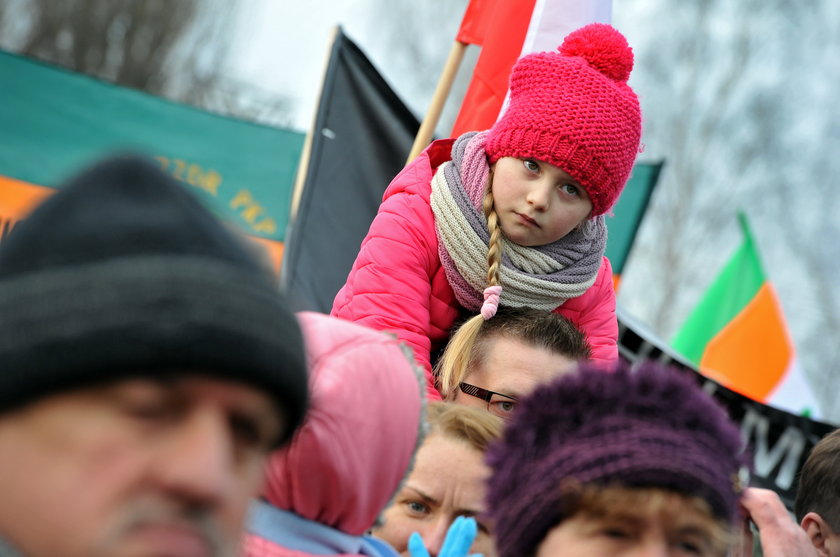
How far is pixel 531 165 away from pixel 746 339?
14.5ft

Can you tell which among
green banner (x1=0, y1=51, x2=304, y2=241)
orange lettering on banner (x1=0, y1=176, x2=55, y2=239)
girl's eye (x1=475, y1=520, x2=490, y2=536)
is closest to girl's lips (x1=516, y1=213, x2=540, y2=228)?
girl's eye (x1=475, y1=520, x2=490, y2=536)

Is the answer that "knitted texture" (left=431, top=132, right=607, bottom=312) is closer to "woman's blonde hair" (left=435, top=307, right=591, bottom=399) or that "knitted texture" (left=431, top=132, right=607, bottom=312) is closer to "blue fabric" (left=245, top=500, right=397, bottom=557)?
"woman's blonde hair" (left=435, top=307, right=591, bottom=399)

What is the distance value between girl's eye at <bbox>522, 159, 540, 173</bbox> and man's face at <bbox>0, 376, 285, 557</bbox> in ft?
7.41

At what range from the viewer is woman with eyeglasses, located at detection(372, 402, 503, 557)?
248 cm

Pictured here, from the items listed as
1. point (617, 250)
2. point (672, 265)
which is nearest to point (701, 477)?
point (617, 250)

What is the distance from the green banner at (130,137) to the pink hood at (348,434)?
16.2ft

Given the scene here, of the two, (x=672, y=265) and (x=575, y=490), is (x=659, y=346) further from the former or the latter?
(x=672, y=265)

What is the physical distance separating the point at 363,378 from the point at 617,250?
5.41 meters

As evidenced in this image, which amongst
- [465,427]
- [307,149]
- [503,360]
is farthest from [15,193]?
[465,427]

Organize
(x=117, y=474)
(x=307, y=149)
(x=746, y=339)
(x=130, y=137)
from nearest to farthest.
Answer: (x=117, y=474) < (x=307, y=149) < (x=130, y=137) < (x=746, y=339)

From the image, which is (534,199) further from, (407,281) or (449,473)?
(449,473)

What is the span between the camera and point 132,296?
1.18 meters

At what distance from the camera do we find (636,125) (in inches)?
139

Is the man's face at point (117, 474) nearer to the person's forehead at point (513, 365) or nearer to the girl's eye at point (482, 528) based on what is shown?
the girl's eye at point (482, 528)
